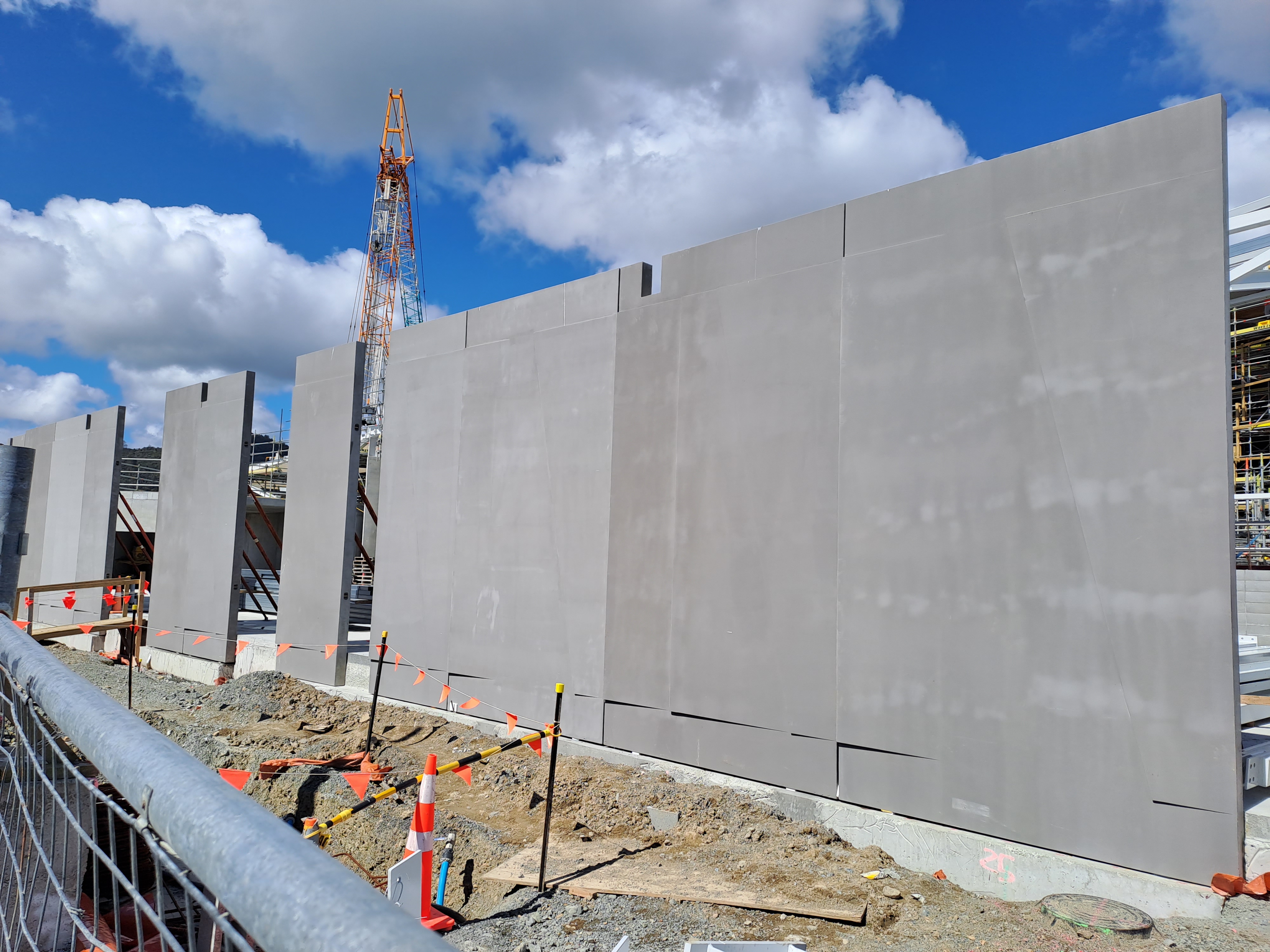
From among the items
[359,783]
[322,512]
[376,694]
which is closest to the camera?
[359,783]

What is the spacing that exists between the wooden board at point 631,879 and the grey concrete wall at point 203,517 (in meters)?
10.4

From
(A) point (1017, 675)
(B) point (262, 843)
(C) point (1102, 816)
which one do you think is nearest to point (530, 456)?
(A) point (1017, 675)

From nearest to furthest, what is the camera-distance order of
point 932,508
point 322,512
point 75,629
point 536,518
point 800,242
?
point 932,508, point 800,242, point 536,518, point 322,512, point 75,629

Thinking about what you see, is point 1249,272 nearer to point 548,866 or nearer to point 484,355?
point 484,355

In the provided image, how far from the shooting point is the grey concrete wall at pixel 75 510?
18500mm

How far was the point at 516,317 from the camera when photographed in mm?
10648

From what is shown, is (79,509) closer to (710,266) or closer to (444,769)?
(710,266)

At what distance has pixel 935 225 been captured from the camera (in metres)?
6.88

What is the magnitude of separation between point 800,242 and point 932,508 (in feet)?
9.34

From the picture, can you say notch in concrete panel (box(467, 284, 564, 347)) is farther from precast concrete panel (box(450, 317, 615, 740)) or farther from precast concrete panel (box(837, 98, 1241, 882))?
precast concrete panel (box(837, 98, 1241, 882))

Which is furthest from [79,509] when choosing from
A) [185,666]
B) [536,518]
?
[536,518]

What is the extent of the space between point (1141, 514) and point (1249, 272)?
25.4 meters

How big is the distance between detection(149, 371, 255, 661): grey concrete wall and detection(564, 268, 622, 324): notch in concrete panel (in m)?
8.16

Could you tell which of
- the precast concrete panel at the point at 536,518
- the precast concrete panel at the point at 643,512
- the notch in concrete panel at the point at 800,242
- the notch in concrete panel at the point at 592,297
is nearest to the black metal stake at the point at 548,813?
the precast concrete panel at the point at 643,512
